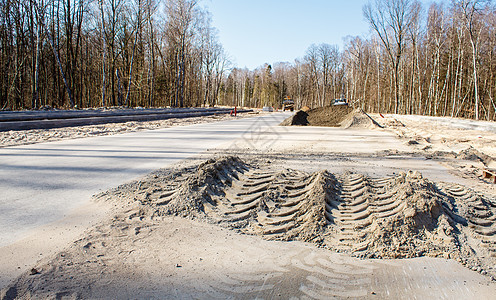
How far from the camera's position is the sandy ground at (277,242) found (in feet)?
7.67

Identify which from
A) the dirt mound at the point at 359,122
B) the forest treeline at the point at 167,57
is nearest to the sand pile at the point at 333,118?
the dirt mound at the point at 359,122

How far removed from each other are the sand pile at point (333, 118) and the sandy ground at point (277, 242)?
14052 mm

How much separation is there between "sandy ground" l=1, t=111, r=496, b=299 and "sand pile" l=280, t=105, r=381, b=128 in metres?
14.1

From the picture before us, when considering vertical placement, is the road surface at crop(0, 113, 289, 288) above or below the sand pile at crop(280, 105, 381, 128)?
below

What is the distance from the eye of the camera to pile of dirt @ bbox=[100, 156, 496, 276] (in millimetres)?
3086

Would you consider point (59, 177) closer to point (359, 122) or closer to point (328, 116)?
point (359, 122)

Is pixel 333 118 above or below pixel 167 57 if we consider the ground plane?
below

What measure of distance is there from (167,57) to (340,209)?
175 ft

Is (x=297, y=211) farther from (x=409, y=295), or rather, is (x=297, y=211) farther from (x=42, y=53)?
(x=42, y=53)

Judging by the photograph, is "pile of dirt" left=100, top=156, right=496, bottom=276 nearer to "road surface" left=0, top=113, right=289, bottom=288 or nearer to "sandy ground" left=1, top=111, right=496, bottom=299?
"sandy ground" left=1, top=111, right=496, bottom=299

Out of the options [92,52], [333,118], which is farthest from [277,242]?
[92,52]

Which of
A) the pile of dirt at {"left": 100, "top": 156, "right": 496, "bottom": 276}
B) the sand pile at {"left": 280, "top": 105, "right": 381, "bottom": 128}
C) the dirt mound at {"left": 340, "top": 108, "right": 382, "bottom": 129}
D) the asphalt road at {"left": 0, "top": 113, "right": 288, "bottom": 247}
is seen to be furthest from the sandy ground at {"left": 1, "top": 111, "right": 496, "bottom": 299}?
the sand pile at {"left": 280, "top": 105, "right": 381, "bottom": 128}

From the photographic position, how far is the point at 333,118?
22562 millimetres

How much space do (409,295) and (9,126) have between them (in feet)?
44.4
